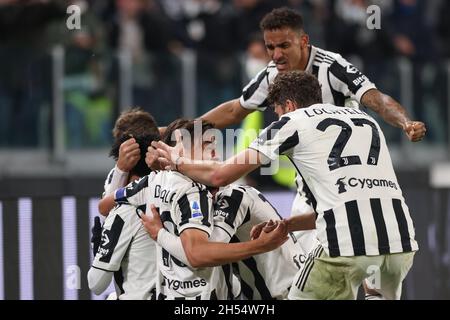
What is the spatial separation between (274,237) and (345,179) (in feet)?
1.66

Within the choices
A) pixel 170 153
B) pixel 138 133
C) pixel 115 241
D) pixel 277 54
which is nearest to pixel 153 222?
pixel 115 241

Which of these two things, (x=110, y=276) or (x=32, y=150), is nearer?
(x=110, y=276)

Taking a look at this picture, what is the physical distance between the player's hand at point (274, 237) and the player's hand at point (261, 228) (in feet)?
0.07

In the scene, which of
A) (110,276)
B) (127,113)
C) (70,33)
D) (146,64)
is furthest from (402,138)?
(110,276)

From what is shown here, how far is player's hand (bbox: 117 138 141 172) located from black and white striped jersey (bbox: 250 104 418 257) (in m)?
1.00

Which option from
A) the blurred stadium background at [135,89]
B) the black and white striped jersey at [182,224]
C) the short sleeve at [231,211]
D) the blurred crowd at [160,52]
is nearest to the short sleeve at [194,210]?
the black and white striped jersey at [182,224]

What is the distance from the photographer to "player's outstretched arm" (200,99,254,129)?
26.7ft

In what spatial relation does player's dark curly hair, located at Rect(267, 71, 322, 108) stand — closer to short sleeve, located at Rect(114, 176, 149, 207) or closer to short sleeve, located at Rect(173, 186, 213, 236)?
short sleeve, located at Rect(173, 186, 213, 236)

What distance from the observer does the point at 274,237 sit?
602 centimetres
